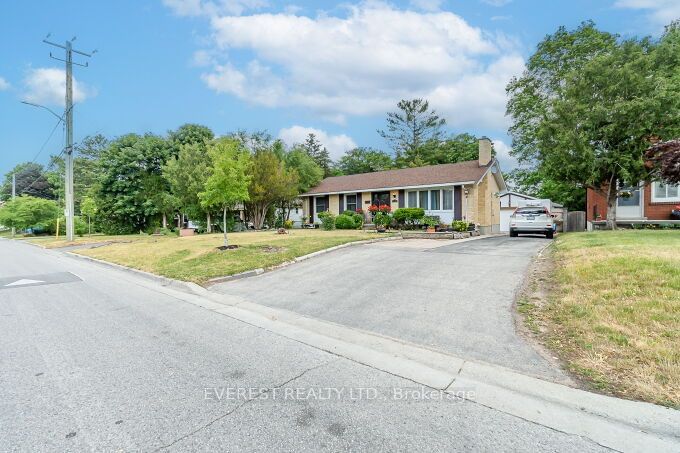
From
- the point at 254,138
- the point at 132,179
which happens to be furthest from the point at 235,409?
the point at 132,179

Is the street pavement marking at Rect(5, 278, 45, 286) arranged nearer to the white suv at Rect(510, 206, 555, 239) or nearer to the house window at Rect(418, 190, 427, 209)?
the white suv at Rect(510, 206, 555, 239)

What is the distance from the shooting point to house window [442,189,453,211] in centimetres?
2092

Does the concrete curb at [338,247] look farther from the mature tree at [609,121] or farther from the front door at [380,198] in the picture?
the mature tree at [609,121]

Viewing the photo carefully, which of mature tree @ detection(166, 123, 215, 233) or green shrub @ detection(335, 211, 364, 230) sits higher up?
mature tree @ detection(166, 123, 215, 233)

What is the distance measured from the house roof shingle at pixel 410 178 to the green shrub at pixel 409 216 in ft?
7.60

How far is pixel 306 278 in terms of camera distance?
816 cm

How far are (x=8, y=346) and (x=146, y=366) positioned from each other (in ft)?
7.33

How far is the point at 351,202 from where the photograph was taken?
84.4 feet

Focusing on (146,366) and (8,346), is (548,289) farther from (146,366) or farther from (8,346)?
(8,346)

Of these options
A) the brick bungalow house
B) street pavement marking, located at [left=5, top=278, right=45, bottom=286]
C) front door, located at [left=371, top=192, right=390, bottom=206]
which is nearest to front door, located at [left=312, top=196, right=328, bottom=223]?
the brick bungalow house

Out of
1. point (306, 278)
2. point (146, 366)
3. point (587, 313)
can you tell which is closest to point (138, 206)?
point (306, 278)

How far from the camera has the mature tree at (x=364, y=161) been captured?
44.7 meters

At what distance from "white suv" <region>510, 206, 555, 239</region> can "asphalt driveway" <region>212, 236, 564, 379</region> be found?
644 centimetres

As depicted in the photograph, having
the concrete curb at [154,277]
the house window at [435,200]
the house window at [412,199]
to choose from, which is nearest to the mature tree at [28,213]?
the concrete curb at [154,277]
